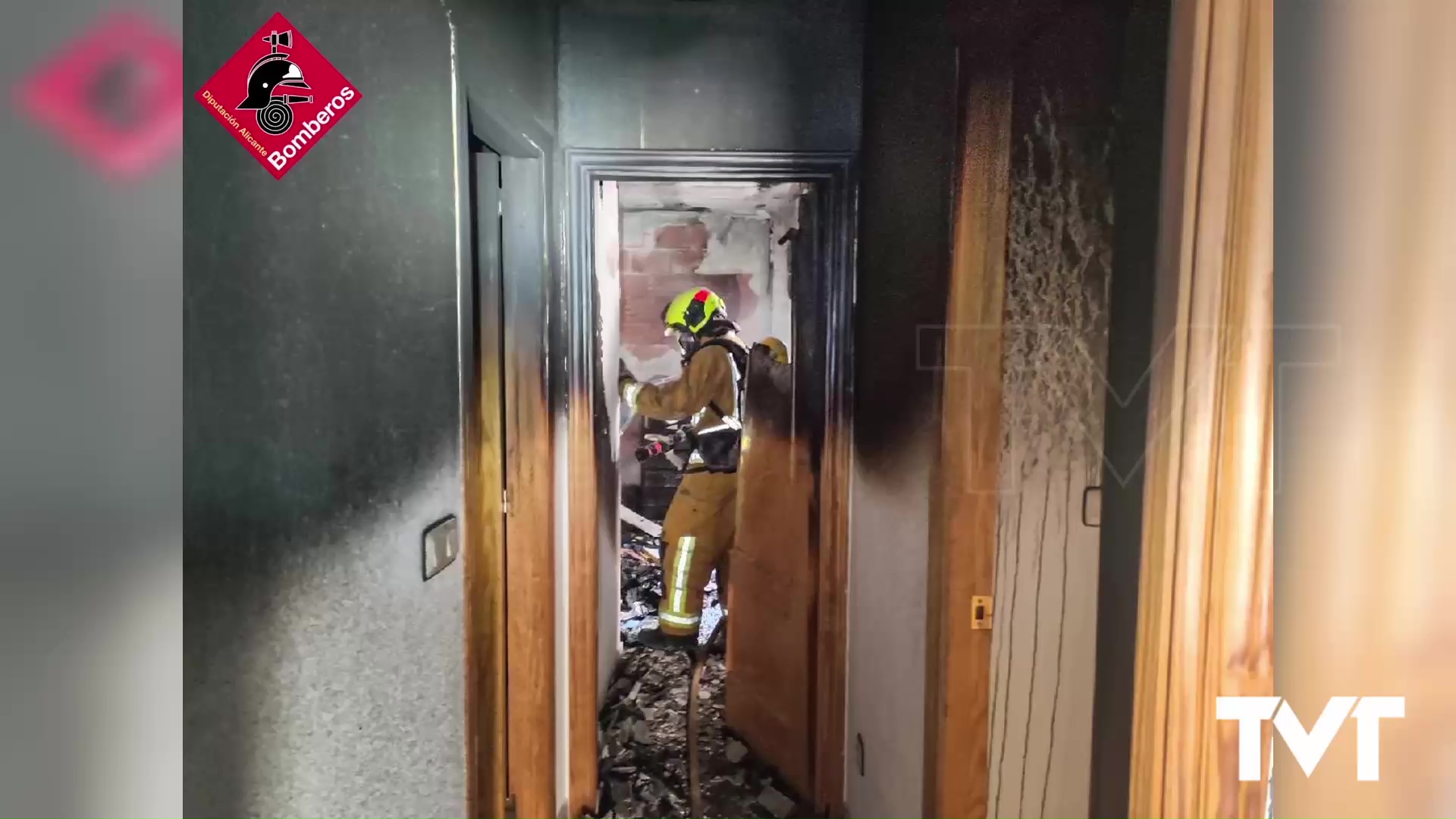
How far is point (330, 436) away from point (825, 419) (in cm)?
144

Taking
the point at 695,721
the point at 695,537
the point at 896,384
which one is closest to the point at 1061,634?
the point at 896,384

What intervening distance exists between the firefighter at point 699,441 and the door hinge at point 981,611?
1.85 meters

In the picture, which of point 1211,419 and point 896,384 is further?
point 896,384

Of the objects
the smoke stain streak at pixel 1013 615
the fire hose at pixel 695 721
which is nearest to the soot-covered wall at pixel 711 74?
the smoke stain streak at pixel 1013 615

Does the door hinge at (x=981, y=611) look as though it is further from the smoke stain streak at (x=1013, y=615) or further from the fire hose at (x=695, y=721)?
the fire hose at (x=695, y=721)

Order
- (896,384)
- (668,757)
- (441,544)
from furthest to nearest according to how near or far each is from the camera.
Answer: (668,757) < (896,384) < (441,544)

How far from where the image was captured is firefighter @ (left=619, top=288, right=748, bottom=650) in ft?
11.1

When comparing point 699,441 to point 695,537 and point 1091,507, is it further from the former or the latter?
point 1091,507

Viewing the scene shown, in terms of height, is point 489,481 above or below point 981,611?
above

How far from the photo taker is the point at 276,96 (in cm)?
95

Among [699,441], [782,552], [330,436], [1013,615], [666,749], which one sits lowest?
[666,749]

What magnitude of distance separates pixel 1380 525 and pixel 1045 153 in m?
0.94

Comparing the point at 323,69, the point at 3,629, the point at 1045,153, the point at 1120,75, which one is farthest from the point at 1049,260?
the point at 3,629

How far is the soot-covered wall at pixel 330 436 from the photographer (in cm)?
90
